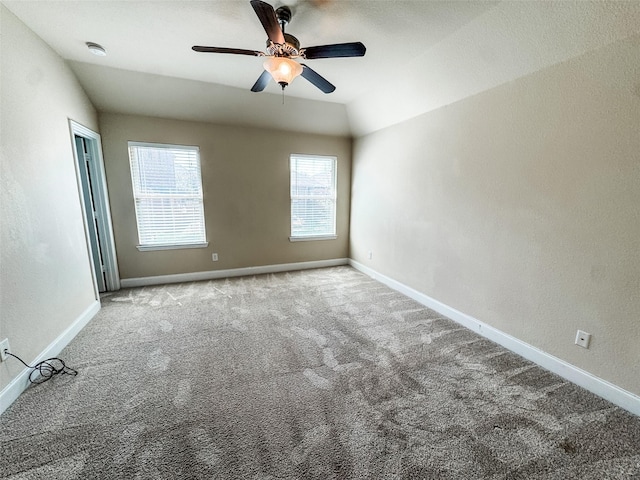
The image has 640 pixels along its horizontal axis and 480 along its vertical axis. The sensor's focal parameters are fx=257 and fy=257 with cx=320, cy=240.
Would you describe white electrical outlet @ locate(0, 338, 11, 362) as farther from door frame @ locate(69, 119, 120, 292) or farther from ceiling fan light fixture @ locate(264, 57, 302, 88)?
ceiling fan light fixture @ locate(264, 57, 302, 88)

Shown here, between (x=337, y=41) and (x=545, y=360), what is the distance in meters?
3.28

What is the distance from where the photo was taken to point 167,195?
3.81m

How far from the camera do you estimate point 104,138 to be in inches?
134

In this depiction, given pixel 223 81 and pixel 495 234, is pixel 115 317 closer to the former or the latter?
pixel 223 81

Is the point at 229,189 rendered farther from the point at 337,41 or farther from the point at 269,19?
the point at 269,19

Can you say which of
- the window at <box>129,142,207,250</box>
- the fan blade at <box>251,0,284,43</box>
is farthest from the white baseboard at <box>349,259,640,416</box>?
the window at <box>129,142,207,250</box>

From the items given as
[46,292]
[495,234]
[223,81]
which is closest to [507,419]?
[495,234]

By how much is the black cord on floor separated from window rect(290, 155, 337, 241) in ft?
10.3

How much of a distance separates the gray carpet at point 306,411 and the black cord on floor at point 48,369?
56 mm

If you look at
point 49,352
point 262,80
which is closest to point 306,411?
point 49,352

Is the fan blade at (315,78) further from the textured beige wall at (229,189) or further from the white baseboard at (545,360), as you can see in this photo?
the white baseboard at (545,360)

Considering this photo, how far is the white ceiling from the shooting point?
1.79 meters

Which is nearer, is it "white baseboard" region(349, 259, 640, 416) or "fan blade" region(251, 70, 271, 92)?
"white baseboard" region(349, 259, 640, 416)

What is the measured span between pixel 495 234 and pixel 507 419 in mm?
1511
